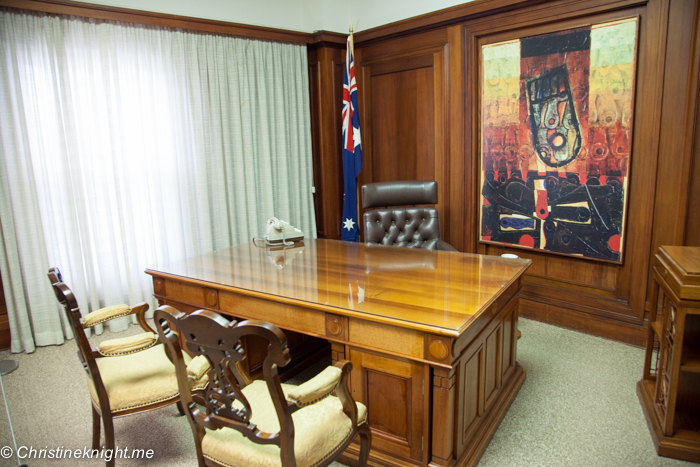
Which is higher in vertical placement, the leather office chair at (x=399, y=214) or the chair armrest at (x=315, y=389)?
the leather office chair at (x=399, y=214)

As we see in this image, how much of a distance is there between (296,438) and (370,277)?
0.99m

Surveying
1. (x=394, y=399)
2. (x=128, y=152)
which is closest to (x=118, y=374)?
(x=394, y=399)

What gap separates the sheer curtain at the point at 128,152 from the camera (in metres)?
3.31

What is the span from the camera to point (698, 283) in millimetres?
1851

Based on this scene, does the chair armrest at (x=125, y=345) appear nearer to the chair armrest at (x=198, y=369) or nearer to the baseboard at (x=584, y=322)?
the chair armrest at (x=198, y=369)

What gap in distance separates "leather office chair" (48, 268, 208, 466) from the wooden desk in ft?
1.36

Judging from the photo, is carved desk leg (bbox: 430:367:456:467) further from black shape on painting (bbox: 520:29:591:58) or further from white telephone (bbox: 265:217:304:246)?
black shape on painting (bbox: 520:29:591:58)

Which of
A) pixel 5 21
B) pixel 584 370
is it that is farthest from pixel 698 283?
pixel 5 21

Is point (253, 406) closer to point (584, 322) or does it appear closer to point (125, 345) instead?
point (125, 345)

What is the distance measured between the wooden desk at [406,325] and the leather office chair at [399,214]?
2.68 feet

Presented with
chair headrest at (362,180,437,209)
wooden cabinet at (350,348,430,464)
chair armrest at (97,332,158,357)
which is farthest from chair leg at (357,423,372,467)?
chair headrest at (362,180,437,209)

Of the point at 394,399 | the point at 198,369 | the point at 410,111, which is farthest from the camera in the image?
the point at 410,111

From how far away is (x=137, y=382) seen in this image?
1.96m

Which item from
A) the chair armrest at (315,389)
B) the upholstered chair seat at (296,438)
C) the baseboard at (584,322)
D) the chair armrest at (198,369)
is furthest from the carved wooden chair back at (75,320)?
the baseboard at (584,322)
